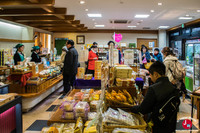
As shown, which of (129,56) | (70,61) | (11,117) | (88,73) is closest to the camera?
(11,117)

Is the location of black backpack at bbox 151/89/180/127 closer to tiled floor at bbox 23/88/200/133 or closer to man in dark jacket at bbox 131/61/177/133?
man in dark jacket at bbox 131/61/177/133

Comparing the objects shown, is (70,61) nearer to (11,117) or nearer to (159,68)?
(11,117)

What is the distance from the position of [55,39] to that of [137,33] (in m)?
6.00

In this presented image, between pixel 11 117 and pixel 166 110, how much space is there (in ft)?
7.54

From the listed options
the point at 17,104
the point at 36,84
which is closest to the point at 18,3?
the point at 36,84

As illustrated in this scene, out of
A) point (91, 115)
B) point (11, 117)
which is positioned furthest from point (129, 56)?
point (11, 117)

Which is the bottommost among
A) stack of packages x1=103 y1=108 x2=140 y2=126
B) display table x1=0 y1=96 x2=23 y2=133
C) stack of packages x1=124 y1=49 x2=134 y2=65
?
display table x1=0 y1=96 x2=23 y2=133

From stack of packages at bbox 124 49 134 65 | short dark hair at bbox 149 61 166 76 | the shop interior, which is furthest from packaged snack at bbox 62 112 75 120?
stack of packages at bbox 124 49 134 65

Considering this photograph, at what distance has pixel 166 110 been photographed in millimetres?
1637

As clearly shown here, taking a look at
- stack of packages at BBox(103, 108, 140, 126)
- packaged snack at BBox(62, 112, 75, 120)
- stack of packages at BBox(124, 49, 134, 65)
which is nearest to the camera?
stack of packages at BBox(103, 108, 140, 126)

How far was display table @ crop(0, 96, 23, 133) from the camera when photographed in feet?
7.72

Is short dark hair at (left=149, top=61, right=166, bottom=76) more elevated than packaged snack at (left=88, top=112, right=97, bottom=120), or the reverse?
short dark hair at (left=149, top=61, right=166, bottom=76)

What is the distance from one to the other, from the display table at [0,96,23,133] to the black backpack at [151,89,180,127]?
200 centimetres

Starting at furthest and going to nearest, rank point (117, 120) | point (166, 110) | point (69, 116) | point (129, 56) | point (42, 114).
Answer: point (42, 114), point (129, 56), point (69, 116), point (166, 110), point (117, 120)
